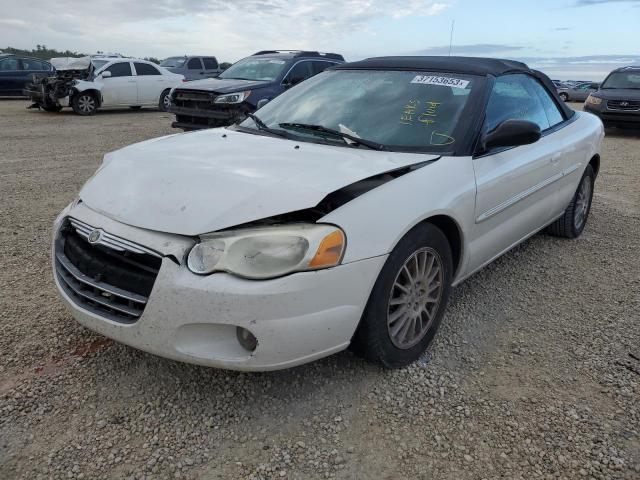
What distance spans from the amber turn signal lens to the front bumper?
0.12 ft

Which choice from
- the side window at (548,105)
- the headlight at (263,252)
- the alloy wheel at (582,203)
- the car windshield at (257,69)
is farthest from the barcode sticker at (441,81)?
the car windshield at (257,69)

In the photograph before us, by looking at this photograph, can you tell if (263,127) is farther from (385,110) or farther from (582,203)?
(582,203)

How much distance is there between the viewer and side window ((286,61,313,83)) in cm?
1010

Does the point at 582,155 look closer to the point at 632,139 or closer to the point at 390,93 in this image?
the point at 390,93

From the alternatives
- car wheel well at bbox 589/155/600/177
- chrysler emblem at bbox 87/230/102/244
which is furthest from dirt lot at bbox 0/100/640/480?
car wheel well at bbox 589/155/600/177

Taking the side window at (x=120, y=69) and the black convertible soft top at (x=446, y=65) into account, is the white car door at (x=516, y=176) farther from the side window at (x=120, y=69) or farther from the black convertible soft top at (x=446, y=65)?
the side window at (x=120, y=69)

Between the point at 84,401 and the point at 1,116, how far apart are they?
14.1m

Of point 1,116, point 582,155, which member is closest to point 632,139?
point 582,155

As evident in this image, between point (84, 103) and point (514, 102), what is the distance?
1381 cm

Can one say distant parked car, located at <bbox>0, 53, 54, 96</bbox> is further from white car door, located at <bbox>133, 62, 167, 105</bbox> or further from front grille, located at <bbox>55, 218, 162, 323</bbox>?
front grille, located at <bbox>55, 218, 162, 323</bbox>

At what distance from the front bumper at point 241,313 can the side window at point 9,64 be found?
1896 cm

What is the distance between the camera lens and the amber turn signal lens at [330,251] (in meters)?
2.18

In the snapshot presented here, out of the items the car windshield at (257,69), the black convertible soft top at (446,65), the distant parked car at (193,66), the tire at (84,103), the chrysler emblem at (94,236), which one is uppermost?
the black convertible soft top at (446,65)

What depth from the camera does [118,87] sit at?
1520 centimetres
